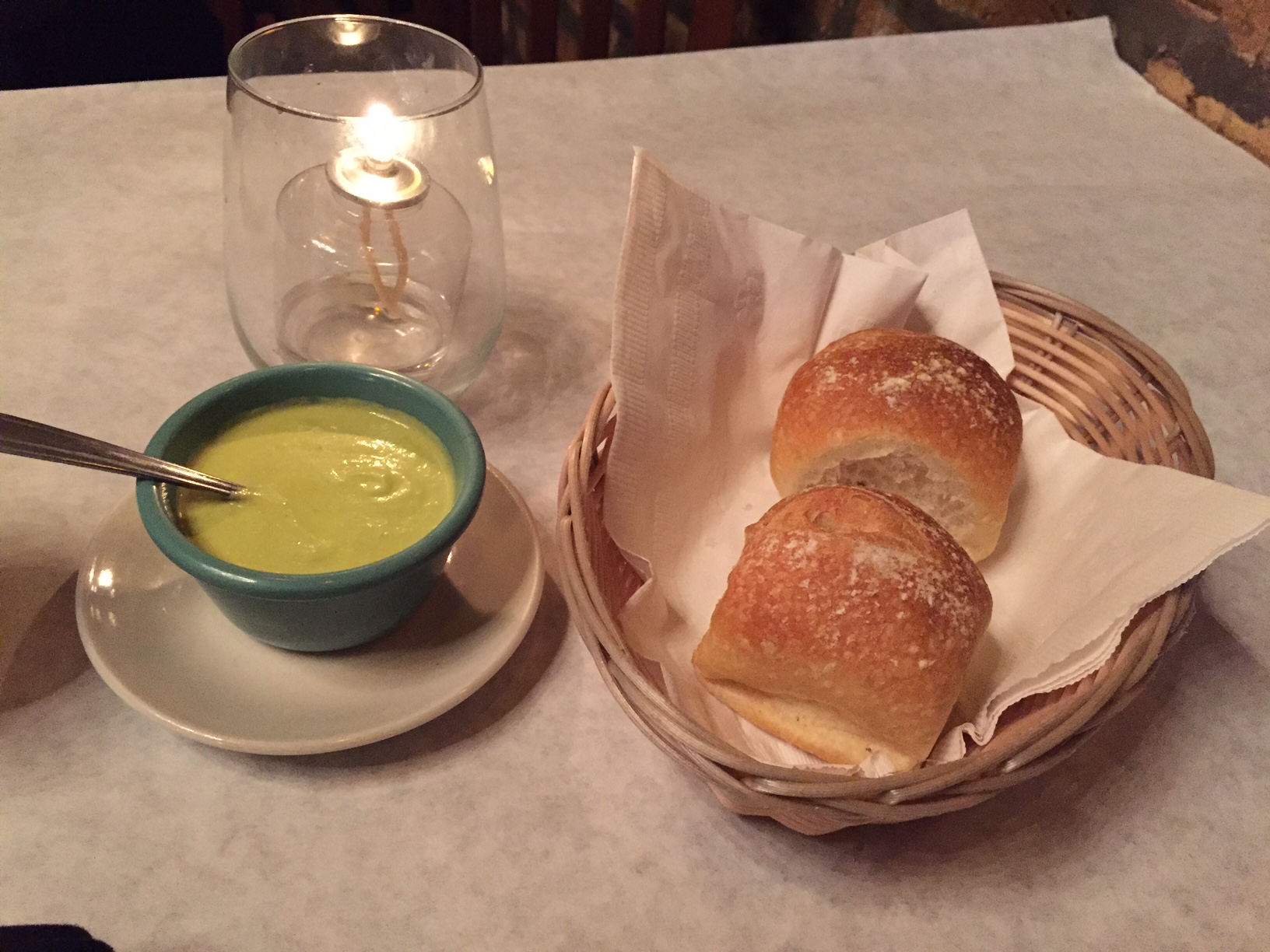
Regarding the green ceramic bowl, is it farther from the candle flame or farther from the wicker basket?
the candle flame

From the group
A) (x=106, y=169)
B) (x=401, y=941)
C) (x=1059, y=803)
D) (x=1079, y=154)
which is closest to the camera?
(x=401, y=941)

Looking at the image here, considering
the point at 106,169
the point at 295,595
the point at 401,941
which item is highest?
the point at 295,595

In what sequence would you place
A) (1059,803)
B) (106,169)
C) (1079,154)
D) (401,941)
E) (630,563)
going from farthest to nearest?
1. (1079,154)
2. (106,169)
3. (630,563)
4. (1059,803)
5. (401,941)

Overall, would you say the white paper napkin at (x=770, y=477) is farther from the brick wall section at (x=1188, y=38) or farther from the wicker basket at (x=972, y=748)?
the brick wall section at (x=1188, y=38)

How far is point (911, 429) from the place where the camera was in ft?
2.57

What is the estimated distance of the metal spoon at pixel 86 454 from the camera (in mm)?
579

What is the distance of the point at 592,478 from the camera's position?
732 millimetres

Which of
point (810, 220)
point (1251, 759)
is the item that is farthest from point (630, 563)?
point (810, 220)

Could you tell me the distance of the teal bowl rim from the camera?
0.57 meters

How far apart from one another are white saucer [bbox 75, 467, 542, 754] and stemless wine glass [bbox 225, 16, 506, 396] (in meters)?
0.24

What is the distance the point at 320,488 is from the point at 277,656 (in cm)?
12

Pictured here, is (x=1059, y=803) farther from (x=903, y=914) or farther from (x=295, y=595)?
(x=295, y=595)

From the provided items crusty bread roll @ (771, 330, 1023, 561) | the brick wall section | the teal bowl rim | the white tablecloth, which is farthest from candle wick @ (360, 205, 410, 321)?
the brick wall section

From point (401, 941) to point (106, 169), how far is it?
1.04 metres
